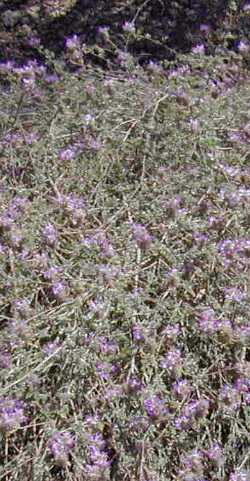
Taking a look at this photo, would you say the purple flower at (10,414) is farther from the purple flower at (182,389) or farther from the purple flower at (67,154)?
the purple flower at (67,154)

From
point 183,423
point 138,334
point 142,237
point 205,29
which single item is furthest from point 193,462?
point 205,29

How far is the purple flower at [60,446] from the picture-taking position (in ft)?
6.67

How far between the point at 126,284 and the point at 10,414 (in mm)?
485

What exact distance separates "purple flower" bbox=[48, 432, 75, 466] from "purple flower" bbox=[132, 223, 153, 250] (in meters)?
0.57

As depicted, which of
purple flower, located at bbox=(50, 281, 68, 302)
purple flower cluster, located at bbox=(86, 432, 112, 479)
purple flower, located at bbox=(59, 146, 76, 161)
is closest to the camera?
purple flower cluster, located at bbox=(86, 432, 112, 479)

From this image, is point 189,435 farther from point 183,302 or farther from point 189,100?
point 189,100

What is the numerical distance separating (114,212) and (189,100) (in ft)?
1.46

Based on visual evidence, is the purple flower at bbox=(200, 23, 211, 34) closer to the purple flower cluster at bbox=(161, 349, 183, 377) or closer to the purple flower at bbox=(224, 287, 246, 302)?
the purple flower at bbox=(224, 287, 246, 302)

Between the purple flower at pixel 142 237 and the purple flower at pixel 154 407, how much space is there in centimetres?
44

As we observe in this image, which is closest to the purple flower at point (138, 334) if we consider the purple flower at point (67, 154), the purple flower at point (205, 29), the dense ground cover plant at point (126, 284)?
the dense ground cover plant at point (126, 284)

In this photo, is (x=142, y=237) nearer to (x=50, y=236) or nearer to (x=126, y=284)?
(x=126, y=284)

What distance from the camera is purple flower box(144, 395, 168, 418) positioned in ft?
6.88

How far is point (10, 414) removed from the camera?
6.86 feet

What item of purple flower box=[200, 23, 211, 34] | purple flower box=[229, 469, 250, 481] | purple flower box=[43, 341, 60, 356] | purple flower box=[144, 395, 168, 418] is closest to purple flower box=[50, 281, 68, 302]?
purple flower box=[43, 341, 60, 356]
